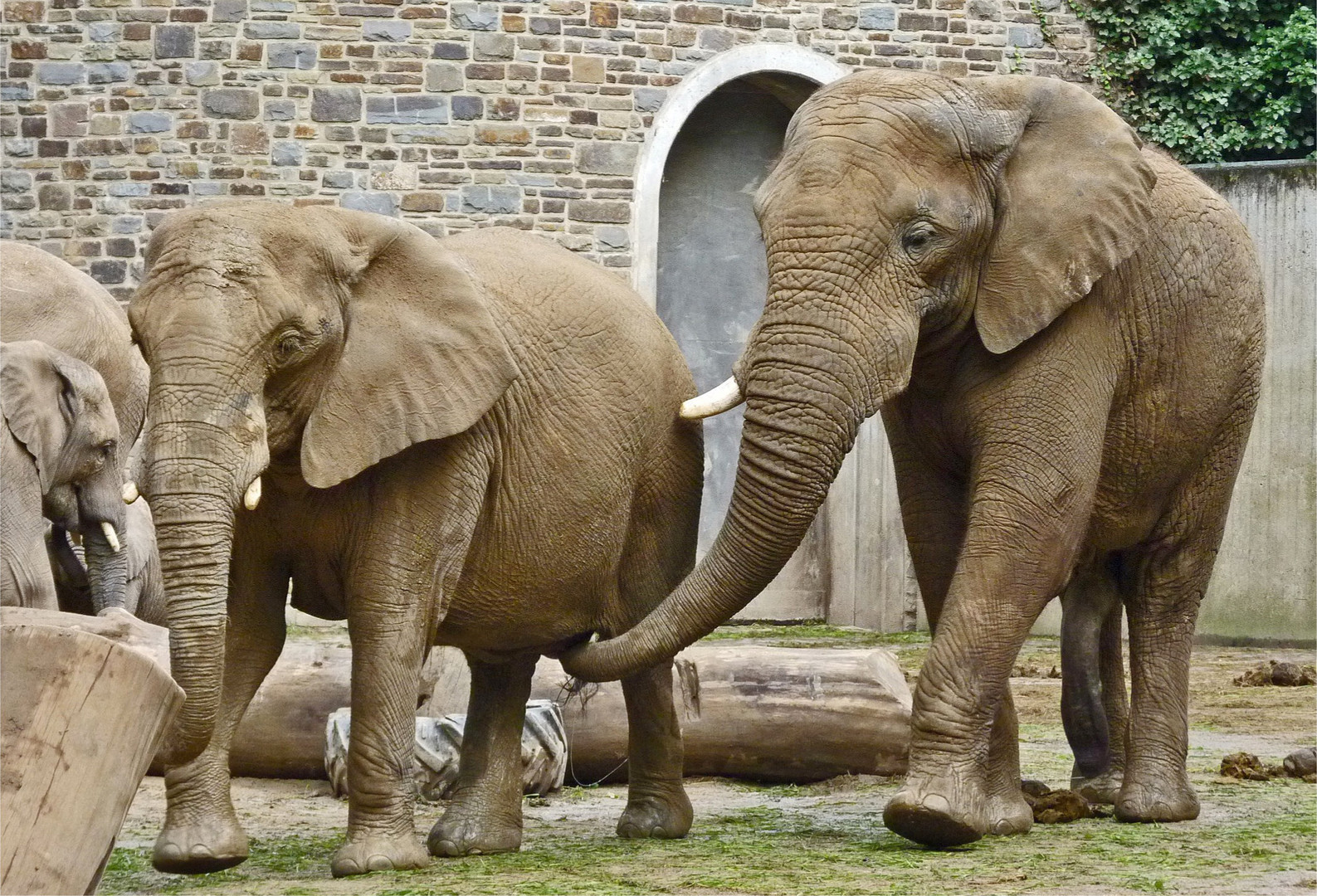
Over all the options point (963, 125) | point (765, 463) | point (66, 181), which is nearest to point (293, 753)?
point (765, 463)

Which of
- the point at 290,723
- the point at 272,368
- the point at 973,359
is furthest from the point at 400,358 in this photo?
the point at 290,723

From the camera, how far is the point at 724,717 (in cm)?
889

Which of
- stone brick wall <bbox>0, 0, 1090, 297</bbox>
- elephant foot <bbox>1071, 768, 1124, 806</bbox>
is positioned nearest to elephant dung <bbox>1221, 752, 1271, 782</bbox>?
elephant foot <bbox>1071, 768, 1124, 806</bbox>

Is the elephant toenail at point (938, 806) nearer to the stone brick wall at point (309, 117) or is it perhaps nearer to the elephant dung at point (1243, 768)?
the elephant dung at point (1243, 768)

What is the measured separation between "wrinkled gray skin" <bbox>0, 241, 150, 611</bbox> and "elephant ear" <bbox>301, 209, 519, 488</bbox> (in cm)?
328

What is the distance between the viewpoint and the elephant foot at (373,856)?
6242mm

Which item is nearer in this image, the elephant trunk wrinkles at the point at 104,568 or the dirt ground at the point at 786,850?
the dirt ground at the point at 786,850

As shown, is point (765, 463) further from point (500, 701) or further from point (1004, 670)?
point (500, 701)

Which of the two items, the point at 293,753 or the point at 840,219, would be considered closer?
the point at 840,219

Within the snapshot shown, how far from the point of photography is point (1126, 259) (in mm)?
7039

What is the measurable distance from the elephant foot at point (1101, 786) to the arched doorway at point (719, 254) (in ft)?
34.0

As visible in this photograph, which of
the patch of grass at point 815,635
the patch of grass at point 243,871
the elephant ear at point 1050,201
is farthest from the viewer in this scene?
the patch of grass at point 815,635

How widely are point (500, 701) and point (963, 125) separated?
2.72 metres

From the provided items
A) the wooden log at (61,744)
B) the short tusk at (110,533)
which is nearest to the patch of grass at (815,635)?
the short tusk at (110,533)
